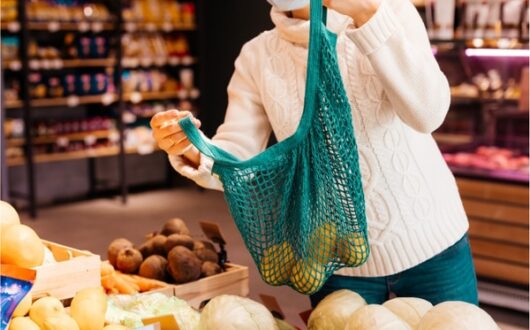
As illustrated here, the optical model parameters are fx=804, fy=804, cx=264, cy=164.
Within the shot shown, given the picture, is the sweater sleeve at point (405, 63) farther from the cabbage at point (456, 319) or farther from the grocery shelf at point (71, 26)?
the grocery shelf at point (71, 26)

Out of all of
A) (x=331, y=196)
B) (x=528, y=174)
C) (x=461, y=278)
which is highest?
(x=331, y=196)

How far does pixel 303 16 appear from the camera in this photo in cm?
194

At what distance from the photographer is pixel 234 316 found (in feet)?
5.21

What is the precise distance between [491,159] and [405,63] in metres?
3.42

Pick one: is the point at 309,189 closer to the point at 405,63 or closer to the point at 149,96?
the point at 405,63

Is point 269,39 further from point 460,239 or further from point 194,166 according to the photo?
point 460,239

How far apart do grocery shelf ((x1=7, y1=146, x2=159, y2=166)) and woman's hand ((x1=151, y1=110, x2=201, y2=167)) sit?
5.80 m

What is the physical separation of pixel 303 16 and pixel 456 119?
356 cm

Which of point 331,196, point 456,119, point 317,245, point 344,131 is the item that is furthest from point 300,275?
point 456,119

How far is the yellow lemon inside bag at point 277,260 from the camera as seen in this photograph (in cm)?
179

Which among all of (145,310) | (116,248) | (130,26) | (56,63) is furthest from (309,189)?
(130,26)

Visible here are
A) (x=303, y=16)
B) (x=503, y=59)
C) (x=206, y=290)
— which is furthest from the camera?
(x=503, y=59)

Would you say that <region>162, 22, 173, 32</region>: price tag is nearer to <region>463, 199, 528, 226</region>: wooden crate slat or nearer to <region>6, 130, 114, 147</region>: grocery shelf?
<region>6, 130, 114, 147</region>: grocery shelf

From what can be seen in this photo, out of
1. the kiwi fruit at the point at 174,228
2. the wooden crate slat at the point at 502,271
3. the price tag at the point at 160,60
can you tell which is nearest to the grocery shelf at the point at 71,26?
the price tag at the point at 160,60
